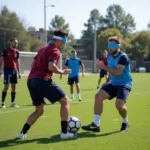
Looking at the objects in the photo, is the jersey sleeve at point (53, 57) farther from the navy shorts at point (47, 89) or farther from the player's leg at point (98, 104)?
the player's leg at point (98, 104)

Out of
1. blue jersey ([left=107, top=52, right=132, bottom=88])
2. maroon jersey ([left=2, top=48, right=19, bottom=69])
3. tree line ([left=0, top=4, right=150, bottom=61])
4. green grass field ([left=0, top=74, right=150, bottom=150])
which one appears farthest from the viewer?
tree line ([left=0, top=4, right=150, bottom=61])

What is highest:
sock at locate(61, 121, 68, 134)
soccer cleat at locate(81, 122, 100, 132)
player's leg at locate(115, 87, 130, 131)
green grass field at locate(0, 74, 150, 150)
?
player's leg at locate(115, 87, 130, 131)

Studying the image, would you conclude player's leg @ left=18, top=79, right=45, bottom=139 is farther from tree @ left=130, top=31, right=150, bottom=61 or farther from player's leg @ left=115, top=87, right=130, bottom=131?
tree @ left=130, top=31, right=150, bottom=61

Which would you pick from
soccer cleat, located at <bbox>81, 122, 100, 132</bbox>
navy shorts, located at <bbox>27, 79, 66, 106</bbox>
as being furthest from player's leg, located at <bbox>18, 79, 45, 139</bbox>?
soccer cleat, located at <bbox>81, 122, 100, 132</bbox>

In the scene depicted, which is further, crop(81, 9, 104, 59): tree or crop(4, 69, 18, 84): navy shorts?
crop(81, 9, 104, 59): tree

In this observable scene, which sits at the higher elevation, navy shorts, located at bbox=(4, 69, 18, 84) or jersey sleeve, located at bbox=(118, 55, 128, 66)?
jersey sleeve, located at bbox=(118, 55, 128, 66)

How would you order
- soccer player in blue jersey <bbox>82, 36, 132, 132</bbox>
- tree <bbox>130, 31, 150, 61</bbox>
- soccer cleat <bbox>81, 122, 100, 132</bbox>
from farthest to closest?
tree <bbox>130, 31, 150, 61</bbox> → soccer cleat <bbox>81, 122, 100, 132</bbox> → soccer player in blue jersey <bbox>82, 36, 132, 132</bbox>

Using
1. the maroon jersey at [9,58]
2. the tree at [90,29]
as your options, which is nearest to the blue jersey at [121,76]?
the maroon jersey at [9,58]

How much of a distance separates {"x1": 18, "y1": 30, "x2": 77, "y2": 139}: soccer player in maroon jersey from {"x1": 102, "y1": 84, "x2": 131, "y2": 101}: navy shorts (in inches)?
50.0

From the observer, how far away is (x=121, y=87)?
25.5 feet

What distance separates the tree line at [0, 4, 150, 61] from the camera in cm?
6644

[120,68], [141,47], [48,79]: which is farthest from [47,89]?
[141,47]

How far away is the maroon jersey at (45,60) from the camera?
21.9ft

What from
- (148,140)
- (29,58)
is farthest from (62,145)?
(29,58)
